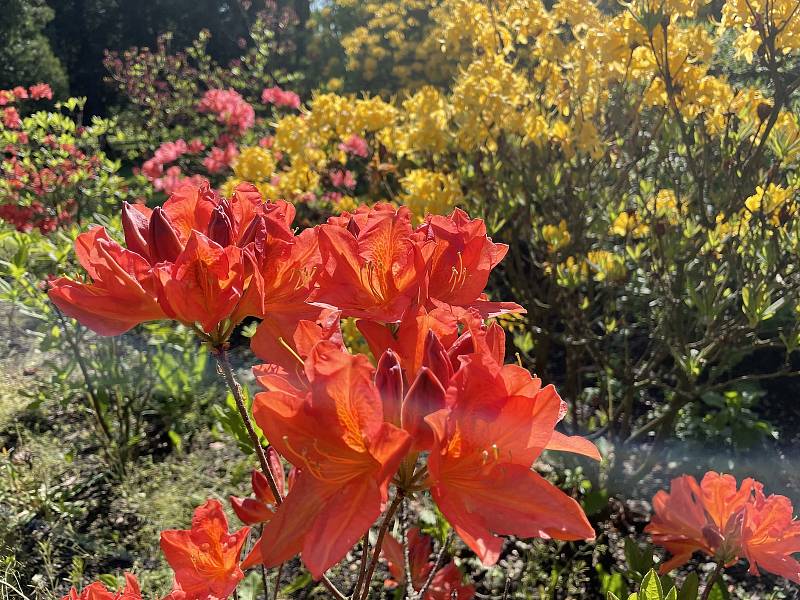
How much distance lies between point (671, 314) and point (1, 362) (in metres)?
3.89

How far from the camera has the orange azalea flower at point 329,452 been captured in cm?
58

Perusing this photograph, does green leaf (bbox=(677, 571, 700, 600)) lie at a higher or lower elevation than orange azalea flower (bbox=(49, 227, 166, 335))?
lower

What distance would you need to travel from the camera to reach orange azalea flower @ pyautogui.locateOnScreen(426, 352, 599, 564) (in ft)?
1.98

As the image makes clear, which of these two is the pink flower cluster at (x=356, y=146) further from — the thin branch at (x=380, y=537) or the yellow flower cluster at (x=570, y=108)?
the thin branch at (x=380, y=537)

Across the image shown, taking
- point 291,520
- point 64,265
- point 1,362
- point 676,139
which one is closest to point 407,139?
point 676,139

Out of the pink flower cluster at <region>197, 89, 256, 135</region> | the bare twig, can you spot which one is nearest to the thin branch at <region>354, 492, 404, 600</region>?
the bare twig

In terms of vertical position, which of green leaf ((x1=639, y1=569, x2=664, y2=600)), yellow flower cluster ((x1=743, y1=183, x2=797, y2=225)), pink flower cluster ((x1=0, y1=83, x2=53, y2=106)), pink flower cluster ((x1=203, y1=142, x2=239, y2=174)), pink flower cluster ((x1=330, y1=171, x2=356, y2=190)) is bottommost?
pink flower cluster ((x1=203, y1=142, x2=239, y2=174))

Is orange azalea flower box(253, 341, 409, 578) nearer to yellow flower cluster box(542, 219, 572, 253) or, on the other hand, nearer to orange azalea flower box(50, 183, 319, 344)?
orange azalea flower box(50, 183, 319, 344)

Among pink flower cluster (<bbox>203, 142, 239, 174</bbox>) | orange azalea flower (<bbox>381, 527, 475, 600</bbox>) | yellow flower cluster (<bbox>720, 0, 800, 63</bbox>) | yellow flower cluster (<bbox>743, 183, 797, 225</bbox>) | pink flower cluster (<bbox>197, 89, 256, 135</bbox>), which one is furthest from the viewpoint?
pink flower cluster (<bbox>197, 89, 256, 135</bbox>)

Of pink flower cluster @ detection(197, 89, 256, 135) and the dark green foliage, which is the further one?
the dark green foliage

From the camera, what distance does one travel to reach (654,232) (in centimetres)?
215

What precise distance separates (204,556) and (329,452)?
1.76ft

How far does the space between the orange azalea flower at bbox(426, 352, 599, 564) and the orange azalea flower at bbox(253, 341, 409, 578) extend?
0.06 meters

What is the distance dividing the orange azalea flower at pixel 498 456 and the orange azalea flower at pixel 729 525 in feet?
2.76
